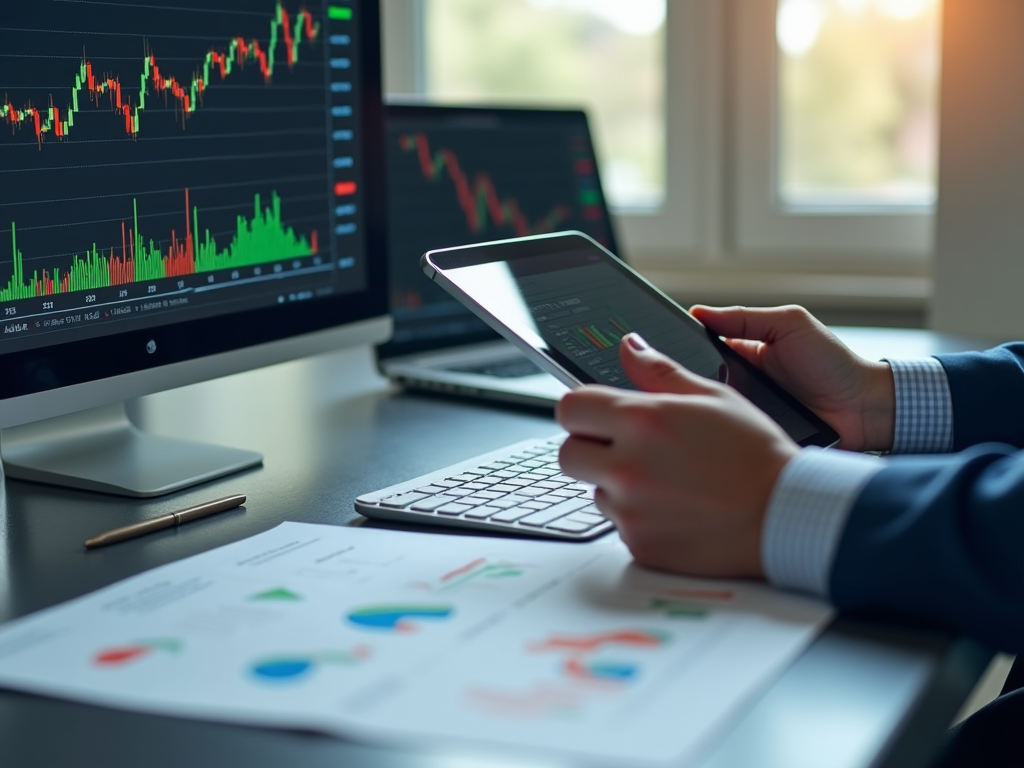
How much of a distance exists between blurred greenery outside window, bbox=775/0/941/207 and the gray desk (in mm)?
728

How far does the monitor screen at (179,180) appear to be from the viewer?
75cm

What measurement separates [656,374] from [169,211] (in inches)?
15.5

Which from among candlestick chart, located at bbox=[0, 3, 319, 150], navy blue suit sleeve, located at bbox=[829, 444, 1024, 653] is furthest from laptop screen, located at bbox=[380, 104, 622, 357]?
navy blue suit sleeve, located at bbox=[829, 444, 1024, 653]

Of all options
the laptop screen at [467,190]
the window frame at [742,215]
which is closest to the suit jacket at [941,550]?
the laptop screen at [467,190]

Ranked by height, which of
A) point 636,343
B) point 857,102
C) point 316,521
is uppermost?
point 857,102

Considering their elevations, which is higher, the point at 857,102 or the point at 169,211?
the point at 857,102

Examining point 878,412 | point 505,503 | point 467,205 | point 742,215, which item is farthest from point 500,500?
point 742,215

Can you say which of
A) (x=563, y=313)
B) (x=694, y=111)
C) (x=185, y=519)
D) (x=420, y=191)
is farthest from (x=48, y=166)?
(x=694, y=111)

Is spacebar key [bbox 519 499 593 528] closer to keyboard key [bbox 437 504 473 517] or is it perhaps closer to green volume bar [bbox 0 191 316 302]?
keyboard key [bbox 437 504 473 517]

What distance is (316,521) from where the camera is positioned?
0.74m

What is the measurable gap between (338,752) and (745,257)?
5.61ft

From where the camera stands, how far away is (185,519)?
0.74 m

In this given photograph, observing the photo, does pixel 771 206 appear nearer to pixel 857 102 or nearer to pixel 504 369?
pixel 857 102

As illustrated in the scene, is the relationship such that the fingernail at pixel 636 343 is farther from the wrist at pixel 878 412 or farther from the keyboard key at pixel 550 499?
the wrist at pixel 878 412
